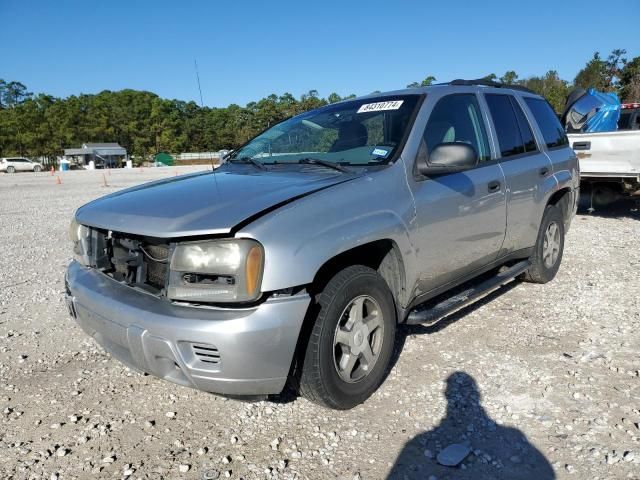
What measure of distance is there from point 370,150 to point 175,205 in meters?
1.31

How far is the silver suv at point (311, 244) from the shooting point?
2207 millimetres

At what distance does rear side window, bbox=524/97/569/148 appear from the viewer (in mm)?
4684

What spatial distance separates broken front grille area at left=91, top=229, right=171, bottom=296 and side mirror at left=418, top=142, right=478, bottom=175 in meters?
1.65

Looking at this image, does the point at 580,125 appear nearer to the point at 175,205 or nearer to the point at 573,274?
the point at 573,274

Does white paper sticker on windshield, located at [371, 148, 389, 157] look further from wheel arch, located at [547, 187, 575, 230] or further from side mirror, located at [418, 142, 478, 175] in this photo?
wheel arch, located at [547, 187, 575, 230]

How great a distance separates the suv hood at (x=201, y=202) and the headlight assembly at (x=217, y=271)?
9cm

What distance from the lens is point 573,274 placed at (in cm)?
532

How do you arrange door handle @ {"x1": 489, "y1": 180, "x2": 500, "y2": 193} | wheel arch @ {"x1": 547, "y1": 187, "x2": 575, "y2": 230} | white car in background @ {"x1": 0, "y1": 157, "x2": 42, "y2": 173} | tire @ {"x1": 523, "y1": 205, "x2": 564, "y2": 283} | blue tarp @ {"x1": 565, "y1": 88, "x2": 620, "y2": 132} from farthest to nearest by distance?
1. white car in background @ {"x1": 0, "y1": 157, "x2": 42, "y2": 173}
2. blue tarp @ {"x1": 565, "y1": 88, "x2": 620, "y2": 132}
3. wheel arch @ {"x1": 547, "y1": 187, "x2": 575, "y2": 230}
4. tire @ {"x1": 523, "y1": 205, "x2": 564, "y2": 283}
5. door handle @ {"x1": 489, "y1": 180, "x2": 500, "y2": 193}

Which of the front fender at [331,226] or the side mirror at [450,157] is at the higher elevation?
the side mirror at [450,157]

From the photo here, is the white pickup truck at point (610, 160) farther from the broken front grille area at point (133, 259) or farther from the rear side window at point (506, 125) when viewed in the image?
the broken front grille area at point (133, 259)

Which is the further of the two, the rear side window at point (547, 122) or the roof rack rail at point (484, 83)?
the rear side window at point (547, 122)

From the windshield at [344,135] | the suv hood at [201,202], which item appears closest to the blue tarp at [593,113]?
the windshield at [344,135]

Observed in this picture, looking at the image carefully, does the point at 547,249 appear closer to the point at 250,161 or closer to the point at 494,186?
the point at 494,186

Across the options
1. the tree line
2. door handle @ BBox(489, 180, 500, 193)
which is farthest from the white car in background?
door handle @ BBox(489, 180, 500, 193)
